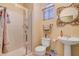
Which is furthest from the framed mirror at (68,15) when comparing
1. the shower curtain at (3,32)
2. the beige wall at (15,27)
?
the shower curtain at (3,32)

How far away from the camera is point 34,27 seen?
Answer: 1.78 metres

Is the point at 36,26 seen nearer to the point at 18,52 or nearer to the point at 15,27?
the point at 15,27

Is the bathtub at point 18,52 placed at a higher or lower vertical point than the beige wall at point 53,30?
lower

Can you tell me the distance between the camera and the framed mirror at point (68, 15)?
1.78 m

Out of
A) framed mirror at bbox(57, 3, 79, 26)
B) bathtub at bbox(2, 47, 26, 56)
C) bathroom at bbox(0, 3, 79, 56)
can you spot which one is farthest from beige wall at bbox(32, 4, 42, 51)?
framed mirror at bbox(57, 3, 79, 26)

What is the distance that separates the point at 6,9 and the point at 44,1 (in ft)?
1.69

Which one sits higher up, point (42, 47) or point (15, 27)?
point (15, 27)

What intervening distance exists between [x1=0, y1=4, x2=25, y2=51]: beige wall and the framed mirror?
0.51m

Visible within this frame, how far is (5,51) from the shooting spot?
174 cm

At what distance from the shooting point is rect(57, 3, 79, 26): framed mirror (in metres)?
1.78

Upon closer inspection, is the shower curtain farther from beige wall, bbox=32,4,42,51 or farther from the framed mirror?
the framed mirror

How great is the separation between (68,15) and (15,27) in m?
0.72

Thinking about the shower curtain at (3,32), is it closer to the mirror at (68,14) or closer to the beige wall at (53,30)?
the beige wall at (53,30)

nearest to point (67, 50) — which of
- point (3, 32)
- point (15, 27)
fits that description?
point (15, 27)
